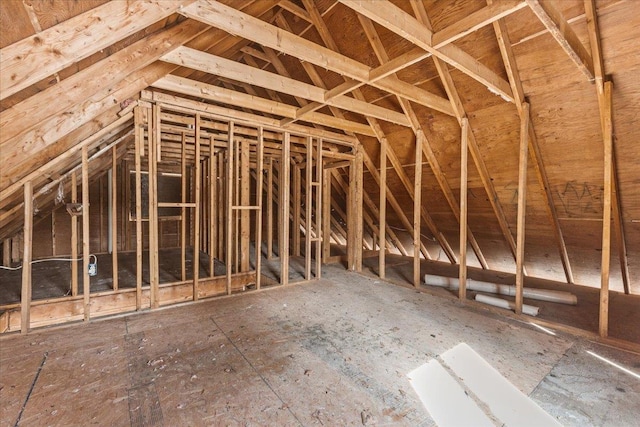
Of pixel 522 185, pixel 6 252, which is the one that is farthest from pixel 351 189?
pixel 6 252

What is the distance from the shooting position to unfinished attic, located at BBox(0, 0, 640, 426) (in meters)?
1.61

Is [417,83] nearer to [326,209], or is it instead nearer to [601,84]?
[601,84]

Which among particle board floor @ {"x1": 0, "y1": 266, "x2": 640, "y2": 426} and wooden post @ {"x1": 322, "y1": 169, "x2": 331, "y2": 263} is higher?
wooden post @ {"x1": 322, "y1": 169, "x2": 331, "y2": 263}

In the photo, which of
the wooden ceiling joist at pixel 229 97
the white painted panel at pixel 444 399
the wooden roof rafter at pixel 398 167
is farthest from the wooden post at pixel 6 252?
the white painted panel at pixel 444 399

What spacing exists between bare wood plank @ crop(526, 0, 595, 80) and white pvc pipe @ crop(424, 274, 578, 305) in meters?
2.70

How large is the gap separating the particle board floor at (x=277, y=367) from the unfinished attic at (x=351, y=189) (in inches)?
0.7

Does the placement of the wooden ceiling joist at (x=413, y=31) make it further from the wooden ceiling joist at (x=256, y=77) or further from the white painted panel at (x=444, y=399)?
the white painted panel at (x=444, y=399)

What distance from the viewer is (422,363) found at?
2102 millimetres

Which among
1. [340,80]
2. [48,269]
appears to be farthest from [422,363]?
[48,269]

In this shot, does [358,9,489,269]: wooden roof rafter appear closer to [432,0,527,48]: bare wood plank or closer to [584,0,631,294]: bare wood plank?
[432,0,527,48]: bare wood plank

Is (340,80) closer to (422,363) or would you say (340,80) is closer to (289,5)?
(289,5)

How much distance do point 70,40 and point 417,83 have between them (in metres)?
3.26

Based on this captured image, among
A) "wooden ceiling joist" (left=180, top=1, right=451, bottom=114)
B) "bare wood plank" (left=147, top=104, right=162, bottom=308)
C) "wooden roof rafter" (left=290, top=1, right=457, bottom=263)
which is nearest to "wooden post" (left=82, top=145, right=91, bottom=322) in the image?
"bare wood plank" (left=147, top=104, right=162, bottom=308)

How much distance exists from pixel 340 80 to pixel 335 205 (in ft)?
10.5
